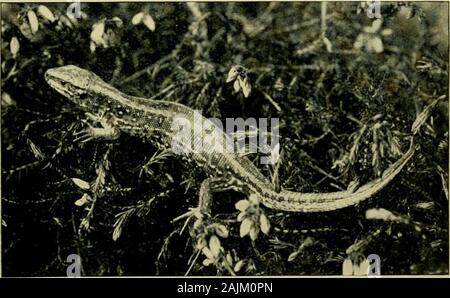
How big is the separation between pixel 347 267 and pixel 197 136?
625 millimetres

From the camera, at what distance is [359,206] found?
1.93 meters

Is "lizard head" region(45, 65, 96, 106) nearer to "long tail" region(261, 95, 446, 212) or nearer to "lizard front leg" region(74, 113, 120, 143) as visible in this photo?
"lizard front leg" region(74, 113, 120, 143)

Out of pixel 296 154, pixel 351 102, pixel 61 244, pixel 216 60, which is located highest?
pixel 216 60

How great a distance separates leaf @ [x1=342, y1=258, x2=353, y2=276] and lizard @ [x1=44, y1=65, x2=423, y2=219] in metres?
0.17

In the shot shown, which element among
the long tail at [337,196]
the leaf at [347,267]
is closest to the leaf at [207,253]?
the long tail at [337,196]

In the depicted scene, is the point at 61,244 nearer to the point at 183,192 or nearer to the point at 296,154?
the point at 183,192

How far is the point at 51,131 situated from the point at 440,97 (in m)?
1.23

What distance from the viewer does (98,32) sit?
6.34 ft

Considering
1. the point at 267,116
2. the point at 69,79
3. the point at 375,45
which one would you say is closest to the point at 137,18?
the point at 69,79

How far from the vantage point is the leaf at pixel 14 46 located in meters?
1.95

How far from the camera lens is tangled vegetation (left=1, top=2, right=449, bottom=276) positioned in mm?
1924

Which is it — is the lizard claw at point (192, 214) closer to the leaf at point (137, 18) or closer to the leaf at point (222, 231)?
the leaf at point (222, 231)

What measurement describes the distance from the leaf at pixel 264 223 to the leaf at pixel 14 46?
3.06 ft

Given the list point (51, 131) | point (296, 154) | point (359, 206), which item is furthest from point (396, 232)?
point (51, 131)
